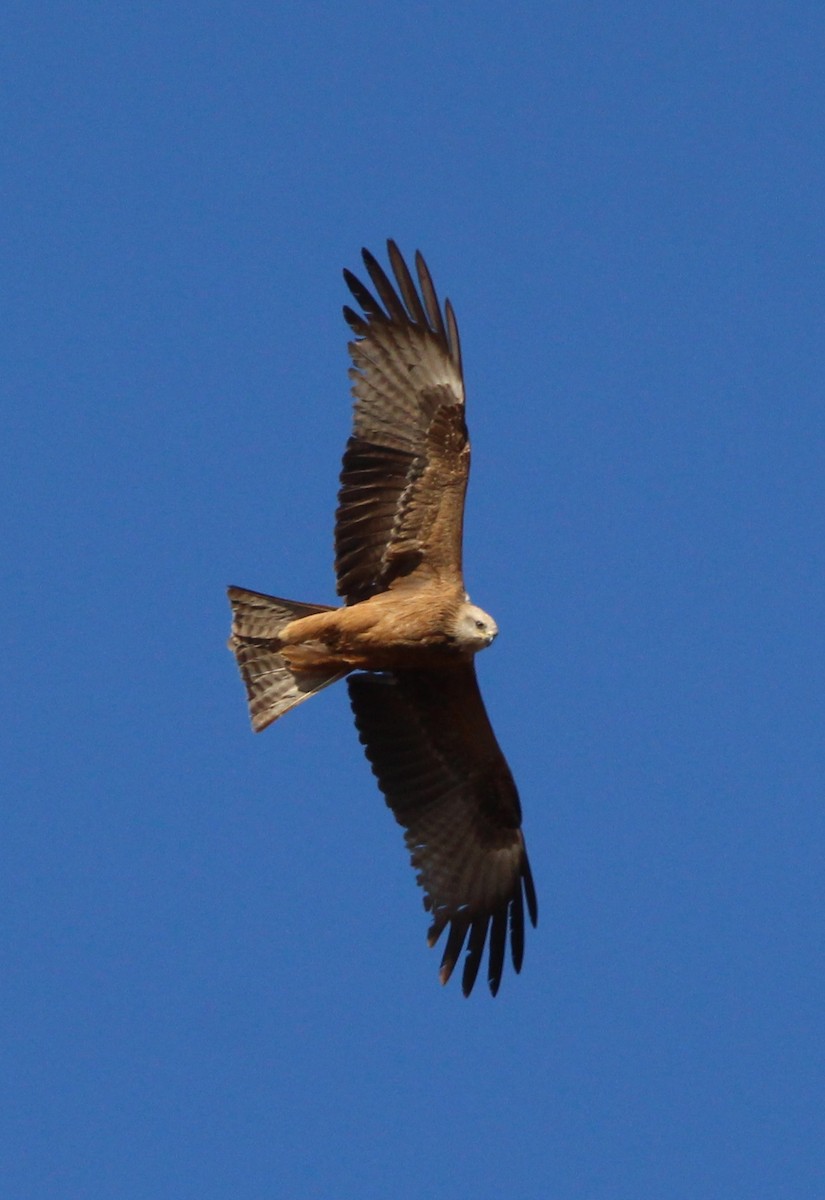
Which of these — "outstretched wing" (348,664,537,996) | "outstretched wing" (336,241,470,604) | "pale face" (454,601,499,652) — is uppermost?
"outstretched wing" (336,241,470,604)

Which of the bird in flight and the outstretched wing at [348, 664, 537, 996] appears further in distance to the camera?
the outstretched wing at [348, 664, 537, 996]

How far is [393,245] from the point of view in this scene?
12219 mm

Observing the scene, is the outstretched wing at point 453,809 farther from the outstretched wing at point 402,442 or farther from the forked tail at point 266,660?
the outstretched wing at point 402,442

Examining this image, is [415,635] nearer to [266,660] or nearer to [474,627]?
[474,627]

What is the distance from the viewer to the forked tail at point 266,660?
495 inches

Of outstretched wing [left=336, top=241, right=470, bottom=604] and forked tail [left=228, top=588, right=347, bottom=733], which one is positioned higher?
outstretched wing [left=336, top=241, right=470, bottom=604]

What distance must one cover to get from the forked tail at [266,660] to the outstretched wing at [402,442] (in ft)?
1.92

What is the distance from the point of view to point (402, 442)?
12.1 m

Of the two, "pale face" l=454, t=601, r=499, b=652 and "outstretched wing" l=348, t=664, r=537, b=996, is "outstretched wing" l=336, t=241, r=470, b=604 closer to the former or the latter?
"pale face" l=454, t=601, r=499, b=652

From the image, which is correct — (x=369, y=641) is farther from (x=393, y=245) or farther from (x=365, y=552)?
(x=393, y=245)

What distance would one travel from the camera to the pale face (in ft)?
39.1

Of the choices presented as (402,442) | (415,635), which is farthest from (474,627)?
(402,442)

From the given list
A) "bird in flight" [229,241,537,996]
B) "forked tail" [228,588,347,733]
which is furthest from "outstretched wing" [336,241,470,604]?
"forked tail" [228,588,347,733]

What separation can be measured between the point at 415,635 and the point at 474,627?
1.11 feet
